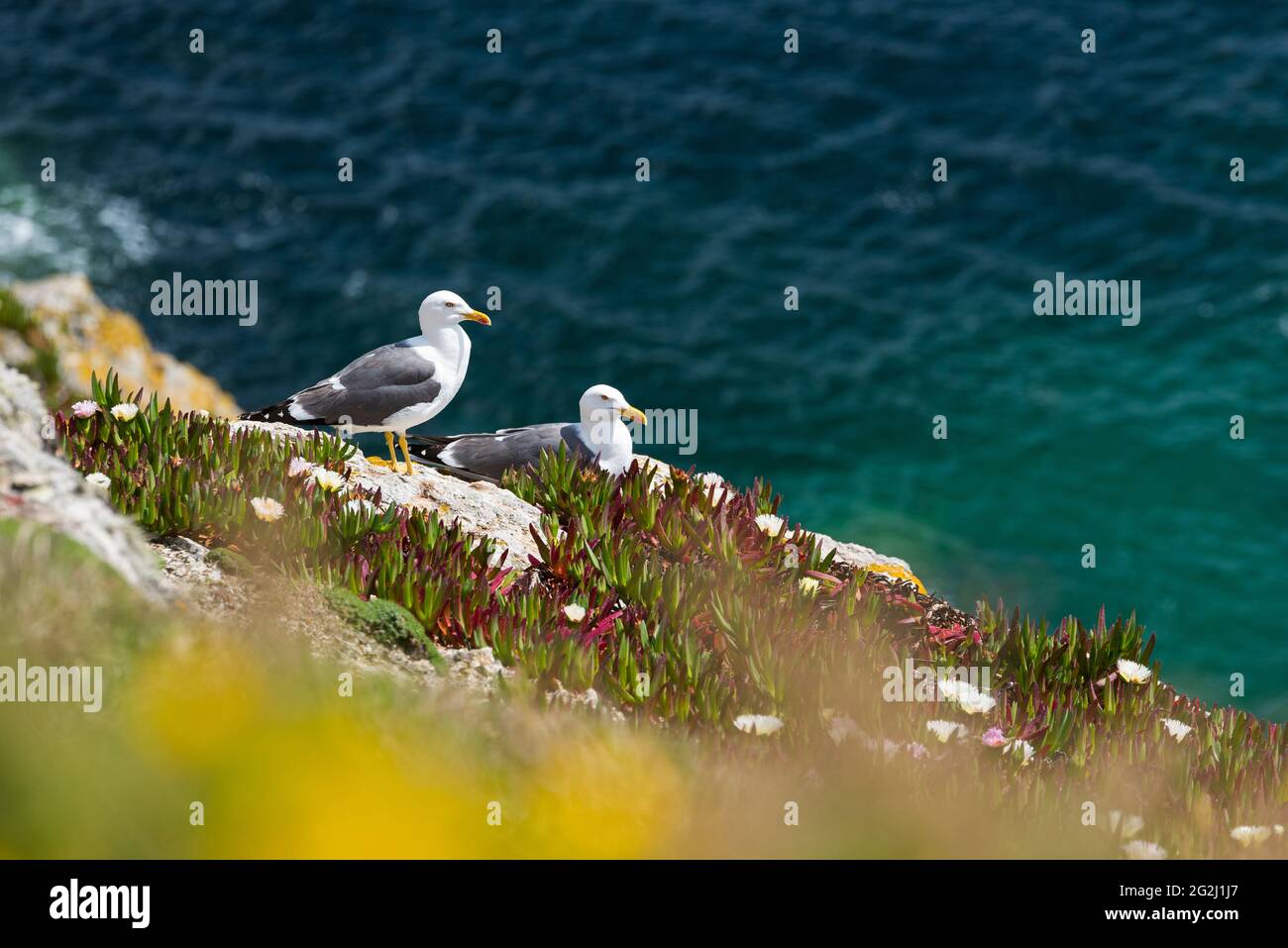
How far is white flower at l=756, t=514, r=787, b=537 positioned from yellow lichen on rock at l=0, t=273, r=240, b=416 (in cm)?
1251

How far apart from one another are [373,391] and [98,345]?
1080 cm

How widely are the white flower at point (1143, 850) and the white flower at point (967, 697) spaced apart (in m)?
1.16

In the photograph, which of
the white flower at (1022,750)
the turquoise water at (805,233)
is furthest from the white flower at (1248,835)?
the turquoise water at (805,233)

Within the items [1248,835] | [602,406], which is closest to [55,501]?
[1248,835]

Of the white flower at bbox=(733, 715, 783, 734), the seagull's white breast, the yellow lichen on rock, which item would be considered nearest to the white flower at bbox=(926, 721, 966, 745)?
the white flower at bbox=(733, 715, 783, 734)

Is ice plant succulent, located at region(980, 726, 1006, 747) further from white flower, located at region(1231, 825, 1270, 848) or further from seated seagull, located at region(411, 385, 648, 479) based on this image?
seated seagull, located at region(411, 385, 648, 479)

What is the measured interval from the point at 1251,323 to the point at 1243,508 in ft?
13.3

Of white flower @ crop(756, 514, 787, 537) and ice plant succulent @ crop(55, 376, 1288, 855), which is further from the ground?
white flower @ crop(756, 514, 787, 537)

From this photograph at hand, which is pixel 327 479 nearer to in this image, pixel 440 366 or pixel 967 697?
pixel 440 366

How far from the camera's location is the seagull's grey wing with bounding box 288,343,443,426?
11.2 m

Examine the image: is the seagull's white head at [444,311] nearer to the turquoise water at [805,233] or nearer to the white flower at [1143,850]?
the white flower at [1143,850]

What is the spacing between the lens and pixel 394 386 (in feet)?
36.9

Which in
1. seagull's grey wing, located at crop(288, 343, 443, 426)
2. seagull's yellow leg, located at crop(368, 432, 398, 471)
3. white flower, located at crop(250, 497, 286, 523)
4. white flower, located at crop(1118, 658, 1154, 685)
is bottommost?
white flower, located at crop(1118, 658, 1154, 685)

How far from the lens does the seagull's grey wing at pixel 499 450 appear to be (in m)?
11.1
